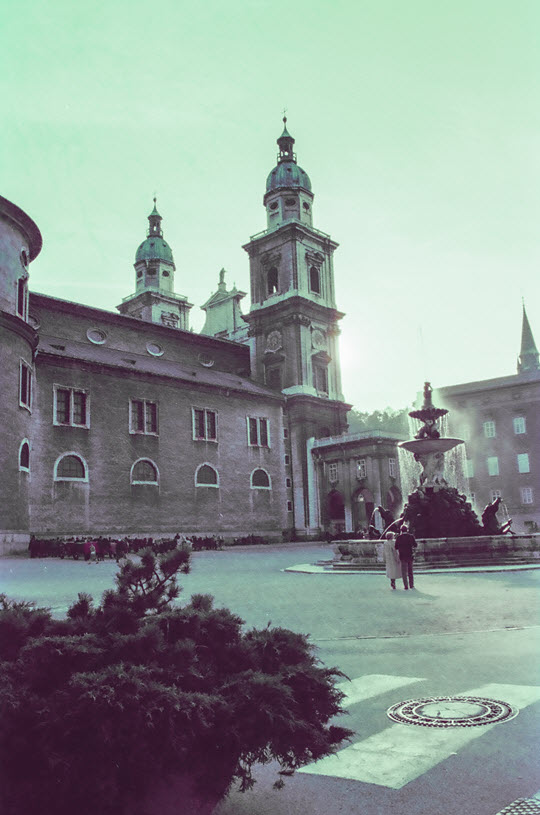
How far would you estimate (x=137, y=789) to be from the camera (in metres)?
2.86

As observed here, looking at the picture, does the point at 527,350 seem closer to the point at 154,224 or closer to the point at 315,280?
the point at 315,280

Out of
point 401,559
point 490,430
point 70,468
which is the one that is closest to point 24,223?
point 70,468

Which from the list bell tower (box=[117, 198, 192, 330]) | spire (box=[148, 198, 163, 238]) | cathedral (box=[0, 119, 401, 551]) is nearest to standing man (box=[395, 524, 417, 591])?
cathedral (box=[0, 119, 401, 551])

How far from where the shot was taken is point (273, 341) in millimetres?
60125

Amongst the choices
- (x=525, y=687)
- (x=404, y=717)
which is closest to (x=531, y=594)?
(x=525, y=687)

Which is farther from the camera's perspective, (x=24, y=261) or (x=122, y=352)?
(x=122, y=352)

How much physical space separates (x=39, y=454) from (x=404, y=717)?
36745mm

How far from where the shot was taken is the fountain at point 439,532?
2053 centimetres

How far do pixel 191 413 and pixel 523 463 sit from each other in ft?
103

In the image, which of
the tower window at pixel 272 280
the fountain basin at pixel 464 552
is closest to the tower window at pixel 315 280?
the tower window at pixel 272 280

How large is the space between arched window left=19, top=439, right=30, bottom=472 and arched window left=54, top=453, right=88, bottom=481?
373 centimetres

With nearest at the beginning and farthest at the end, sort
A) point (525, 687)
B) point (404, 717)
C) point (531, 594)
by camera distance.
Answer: point (404, 717) < point (525, 687) < point (531, 594)

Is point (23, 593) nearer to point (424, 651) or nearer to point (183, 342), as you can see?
point (424, 651)

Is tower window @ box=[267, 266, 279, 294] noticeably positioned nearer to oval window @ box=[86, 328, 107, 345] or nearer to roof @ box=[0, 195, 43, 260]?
oval window @ box=[86, 328, 107, 345]
